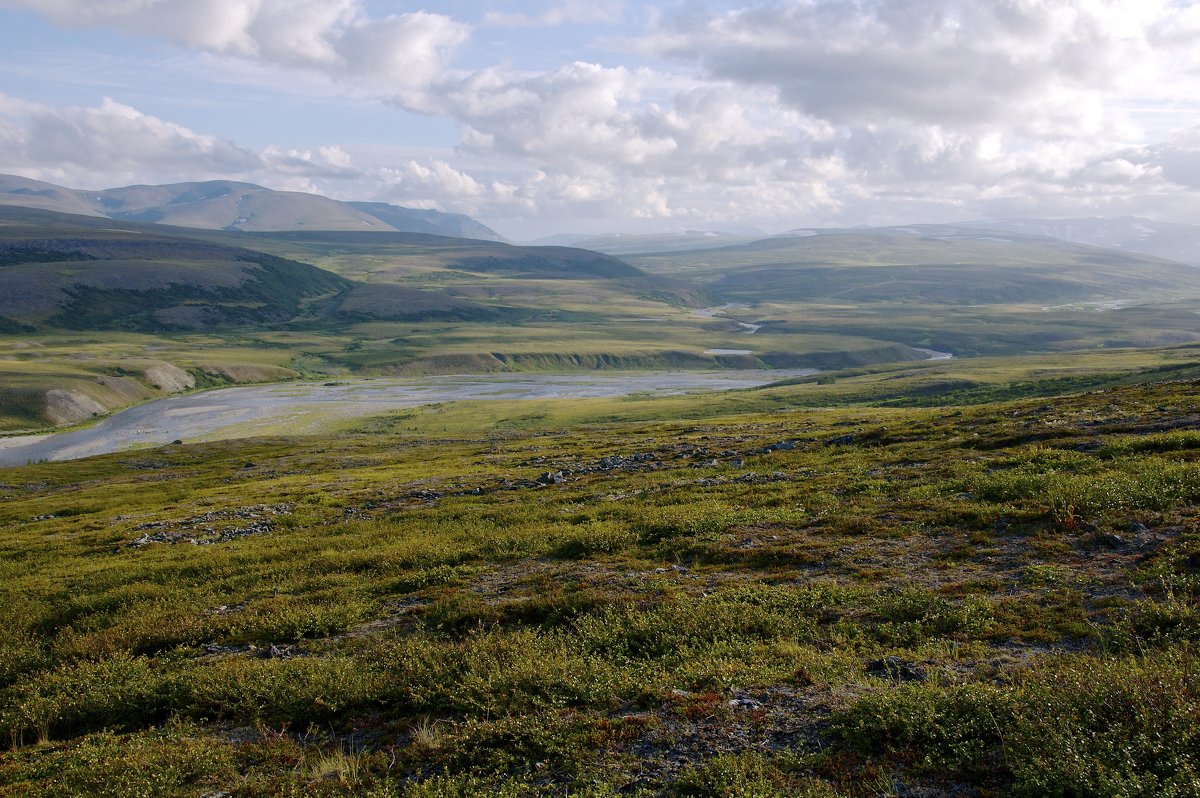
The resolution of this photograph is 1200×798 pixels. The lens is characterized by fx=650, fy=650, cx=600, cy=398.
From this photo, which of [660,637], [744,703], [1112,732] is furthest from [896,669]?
[660,637]

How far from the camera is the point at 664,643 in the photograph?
1343 centimetres

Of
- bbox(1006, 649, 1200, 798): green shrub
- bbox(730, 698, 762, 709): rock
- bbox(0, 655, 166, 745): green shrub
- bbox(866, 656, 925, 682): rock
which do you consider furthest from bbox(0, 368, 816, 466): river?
bbox(1006, 649, 1200, 798): green shrub

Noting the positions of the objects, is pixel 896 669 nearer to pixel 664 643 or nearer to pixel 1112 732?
pixel 1112 732

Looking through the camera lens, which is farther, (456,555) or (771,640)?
(456,555)

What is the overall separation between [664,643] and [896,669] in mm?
4374

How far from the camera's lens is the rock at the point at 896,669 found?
11.2 metres

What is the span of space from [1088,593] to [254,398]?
629ft

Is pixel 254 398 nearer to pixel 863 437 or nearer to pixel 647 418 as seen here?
pixel 647 418

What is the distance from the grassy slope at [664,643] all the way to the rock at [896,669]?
0.06 m

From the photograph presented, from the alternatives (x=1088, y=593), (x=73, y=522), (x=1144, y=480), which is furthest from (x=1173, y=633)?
(x=73, y=522)

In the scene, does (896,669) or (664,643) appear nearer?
(896,669)

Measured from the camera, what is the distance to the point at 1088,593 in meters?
13.6

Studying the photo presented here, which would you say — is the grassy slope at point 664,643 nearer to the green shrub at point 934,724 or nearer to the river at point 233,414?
the green shrub at point 934,724

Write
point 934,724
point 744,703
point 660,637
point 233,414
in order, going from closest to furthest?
point 934,724 → point 744,703 → point 660,637 → point 233,414
